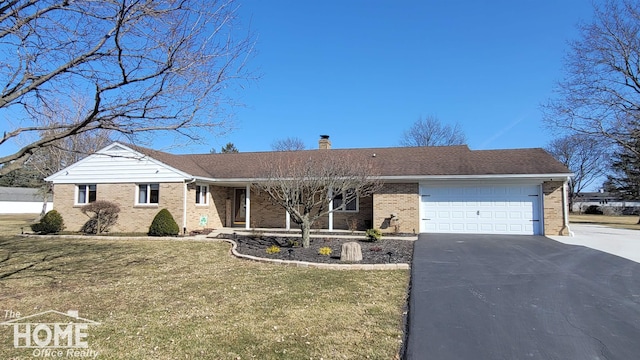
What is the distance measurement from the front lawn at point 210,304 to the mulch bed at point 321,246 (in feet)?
3.34

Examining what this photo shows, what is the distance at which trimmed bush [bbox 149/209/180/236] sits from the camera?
1560 centimetres

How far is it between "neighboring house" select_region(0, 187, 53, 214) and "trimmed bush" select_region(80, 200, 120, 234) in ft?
108

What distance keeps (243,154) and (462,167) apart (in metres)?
12.6

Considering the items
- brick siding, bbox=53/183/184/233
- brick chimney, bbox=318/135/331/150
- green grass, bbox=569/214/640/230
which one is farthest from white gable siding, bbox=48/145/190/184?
green grass, bbox=569/214/640/230

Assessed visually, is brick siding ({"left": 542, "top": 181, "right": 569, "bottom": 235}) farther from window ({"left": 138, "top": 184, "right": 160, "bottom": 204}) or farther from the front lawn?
window ({"left": 138, "top": 184, "right": 160, "bottom": 204})

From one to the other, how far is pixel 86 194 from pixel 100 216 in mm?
1967

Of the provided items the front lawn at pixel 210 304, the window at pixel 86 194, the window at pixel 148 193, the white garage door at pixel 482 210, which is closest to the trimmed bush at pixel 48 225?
the window at pixel 86 194

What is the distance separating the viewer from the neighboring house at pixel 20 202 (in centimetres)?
4470

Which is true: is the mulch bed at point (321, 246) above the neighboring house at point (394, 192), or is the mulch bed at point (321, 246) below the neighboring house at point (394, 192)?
below

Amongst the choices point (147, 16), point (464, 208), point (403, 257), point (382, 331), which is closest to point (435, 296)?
point (382, 331)

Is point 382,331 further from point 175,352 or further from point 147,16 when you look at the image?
point 147,16
